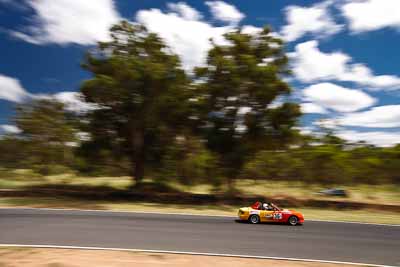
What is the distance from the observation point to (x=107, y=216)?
16922 millimetres

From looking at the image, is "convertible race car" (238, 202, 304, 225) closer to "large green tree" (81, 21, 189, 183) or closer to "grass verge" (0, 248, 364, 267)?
"grass verge" (0, 248, 364, 267)

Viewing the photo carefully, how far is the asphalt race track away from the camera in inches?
431

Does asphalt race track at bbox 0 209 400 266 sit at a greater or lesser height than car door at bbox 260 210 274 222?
lesser

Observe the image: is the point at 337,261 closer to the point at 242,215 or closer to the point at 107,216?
the point at 242,215

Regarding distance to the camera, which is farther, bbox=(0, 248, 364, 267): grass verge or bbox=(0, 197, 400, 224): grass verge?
bbox=(0, 197, 400, 224): grass verge

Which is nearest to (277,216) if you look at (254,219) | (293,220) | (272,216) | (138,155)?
(272,216)

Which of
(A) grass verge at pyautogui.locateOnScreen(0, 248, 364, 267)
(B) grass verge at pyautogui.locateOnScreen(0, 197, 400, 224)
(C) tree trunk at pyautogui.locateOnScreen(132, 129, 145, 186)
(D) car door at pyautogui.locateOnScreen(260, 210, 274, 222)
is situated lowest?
(A) grass verge at pyautogui.locateOnScreen(0, 248, 364, 267)

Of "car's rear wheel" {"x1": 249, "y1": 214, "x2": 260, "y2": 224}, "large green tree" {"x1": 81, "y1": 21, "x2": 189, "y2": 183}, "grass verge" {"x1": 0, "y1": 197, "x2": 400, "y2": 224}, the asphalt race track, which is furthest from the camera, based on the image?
"large green tree" {"x1": 81, "y1": 21, "x2": 189, "y2": 183}

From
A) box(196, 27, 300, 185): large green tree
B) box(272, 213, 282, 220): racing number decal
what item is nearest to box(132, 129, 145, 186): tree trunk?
box(196, 27, 300, 185): large green tree

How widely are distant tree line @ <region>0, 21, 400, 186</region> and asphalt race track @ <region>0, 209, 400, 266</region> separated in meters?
8.55

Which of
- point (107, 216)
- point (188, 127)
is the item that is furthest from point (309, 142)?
point (107, 216)

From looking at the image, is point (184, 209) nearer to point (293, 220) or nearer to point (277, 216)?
point (277, 216)

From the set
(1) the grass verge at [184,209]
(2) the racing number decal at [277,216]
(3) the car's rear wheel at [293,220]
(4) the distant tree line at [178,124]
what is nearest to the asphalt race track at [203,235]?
(3) the car's rear wheel at [293,220]

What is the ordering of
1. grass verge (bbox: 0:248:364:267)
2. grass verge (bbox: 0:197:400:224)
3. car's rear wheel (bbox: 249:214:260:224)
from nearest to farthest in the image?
grass verge (bbox: 0:248:364:267), car's rear wheel (bbox: 249:214:260:224), grass verge (bbox: 0:197:400:224)
